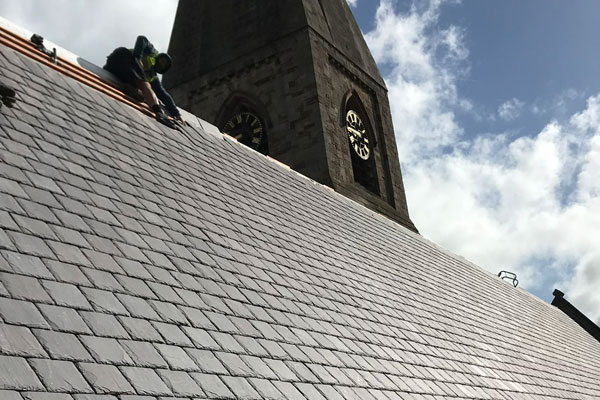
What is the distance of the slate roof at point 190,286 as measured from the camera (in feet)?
9.87

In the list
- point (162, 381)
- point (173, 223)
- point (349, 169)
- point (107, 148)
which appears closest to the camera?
point (162, 381)

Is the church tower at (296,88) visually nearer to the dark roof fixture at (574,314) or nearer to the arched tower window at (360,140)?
the arched tower window at (360,140)

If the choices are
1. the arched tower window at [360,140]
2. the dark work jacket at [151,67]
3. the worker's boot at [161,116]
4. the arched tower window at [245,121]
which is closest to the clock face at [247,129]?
the arched tower window at [245,121]

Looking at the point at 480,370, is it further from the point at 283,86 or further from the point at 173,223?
the point at 283,86

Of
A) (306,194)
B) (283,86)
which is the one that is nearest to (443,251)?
(306,194)

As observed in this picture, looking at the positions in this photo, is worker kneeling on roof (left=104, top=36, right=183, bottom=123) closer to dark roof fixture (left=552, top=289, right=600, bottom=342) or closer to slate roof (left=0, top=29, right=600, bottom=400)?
slate roof (left=0, top=29, right=600, bottom=400)

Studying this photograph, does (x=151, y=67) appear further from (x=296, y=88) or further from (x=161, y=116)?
(x=296, y=88)

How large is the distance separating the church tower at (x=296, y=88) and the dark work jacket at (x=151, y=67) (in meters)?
10.8

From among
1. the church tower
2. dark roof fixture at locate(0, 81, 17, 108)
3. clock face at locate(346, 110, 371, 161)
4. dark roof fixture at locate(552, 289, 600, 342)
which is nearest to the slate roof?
dark roof fixture at locate(0, 81, 17, 108)

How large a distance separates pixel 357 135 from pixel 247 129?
3750 millimetres

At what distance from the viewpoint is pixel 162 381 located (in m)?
3.05

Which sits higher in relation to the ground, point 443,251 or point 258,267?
point 443,251

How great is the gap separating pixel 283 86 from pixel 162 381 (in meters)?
18.0

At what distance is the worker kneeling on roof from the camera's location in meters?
7.18
